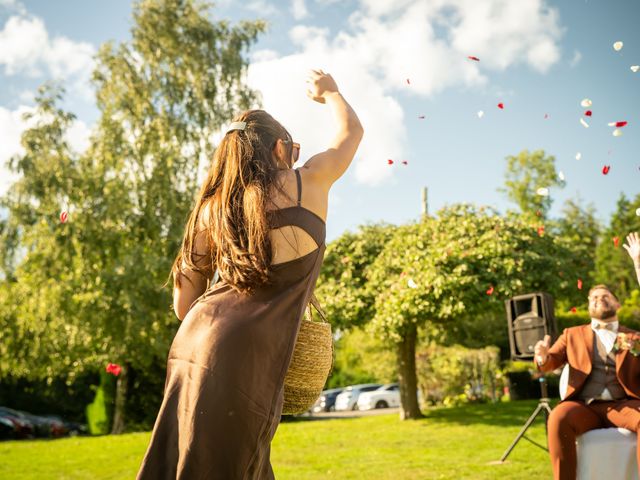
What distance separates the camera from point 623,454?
13.6ft

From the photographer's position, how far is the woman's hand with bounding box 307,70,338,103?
2148 mm

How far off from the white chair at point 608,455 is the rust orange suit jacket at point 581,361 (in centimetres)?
32

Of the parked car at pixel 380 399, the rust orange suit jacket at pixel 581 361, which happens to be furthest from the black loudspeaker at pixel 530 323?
the parked car at pixel 380 399

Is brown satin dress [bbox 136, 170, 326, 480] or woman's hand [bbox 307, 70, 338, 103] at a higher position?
woman's hand [bbox 307, 70, 338, 103]

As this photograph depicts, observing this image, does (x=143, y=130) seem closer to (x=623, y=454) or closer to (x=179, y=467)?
(x=623, y=454)

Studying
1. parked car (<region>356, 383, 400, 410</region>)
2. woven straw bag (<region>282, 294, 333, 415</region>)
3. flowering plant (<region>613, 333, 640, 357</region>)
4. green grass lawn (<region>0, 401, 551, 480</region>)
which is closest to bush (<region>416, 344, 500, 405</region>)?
green grass lawn (<region>0, 401, 551, 480</region>)

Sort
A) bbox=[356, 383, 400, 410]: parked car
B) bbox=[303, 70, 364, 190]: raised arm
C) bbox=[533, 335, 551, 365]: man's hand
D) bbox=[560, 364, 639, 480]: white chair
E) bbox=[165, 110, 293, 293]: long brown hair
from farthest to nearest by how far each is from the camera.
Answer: bbox=[356, 383, 400, 410]: parked car < bbox=[533, 335, 551, 365]: man's hand < bbox=[560, 364, 639, 480]: white chair < bbox=[303, 70, 364, 190]: raised arm < bbox=[165, 110, 293, 293]: long brown hair

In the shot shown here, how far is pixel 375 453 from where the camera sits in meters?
9.57

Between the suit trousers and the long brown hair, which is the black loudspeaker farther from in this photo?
the long brown hair

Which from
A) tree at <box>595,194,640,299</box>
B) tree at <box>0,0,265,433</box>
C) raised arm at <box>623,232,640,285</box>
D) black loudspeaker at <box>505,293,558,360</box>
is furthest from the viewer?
tree at <box>595,194,640,299</box>

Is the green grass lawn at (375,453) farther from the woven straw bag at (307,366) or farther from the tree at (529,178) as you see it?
the tree at (529,178)

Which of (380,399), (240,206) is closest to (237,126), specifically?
(240,206)

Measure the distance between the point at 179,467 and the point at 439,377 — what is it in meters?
19.2

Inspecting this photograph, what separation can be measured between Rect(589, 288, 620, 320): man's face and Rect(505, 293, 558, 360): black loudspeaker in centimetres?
416
